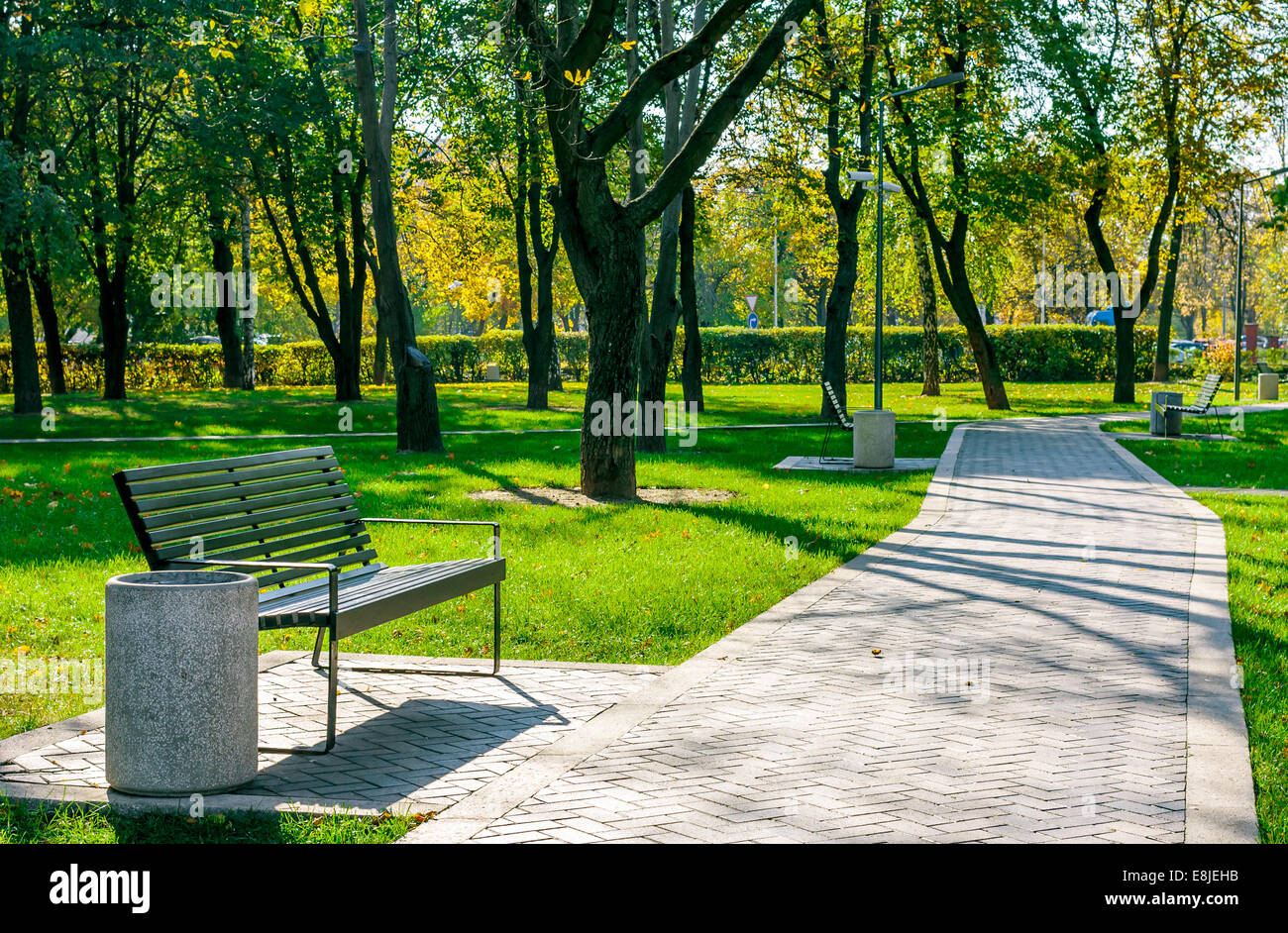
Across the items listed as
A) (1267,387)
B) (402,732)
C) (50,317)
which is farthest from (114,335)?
(1267,387)

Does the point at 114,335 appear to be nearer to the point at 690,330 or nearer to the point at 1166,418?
the point at 690,330

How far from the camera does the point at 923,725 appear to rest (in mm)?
5703

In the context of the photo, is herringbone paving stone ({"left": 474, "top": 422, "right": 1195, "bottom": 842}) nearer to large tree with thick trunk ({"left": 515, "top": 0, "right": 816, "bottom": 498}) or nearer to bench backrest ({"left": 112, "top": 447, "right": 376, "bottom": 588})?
bench backrest ({"left": 112, "top": 447, "right": 376, "bottom": 588})

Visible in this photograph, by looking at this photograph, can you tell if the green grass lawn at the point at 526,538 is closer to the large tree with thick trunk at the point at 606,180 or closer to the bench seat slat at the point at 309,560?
the bench seat slat at the point at 309,560

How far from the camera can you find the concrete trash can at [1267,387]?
3562 cm

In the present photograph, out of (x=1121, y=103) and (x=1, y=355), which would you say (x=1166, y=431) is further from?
(x=1, y=355)

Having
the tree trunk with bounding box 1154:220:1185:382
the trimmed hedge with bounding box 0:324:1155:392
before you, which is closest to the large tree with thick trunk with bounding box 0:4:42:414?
the trimmed hedge with bounding box 0:324:1155:392

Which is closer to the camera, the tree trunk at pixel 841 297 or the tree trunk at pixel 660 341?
the tree trunk at pixel 660 341

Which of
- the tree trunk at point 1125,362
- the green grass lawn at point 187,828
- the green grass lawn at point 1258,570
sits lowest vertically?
the green grass lawn at point 187,828

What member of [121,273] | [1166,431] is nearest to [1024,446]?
[1166,431]

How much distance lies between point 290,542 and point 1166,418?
63.6 ft

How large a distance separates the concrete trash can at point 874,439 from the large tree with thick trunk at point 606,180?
4681 mm

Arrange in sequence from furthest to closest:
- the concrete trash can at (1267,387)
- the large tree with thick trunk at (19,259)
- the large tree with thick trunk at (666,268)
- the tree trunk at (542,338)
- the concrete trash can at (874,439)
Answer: the concrete trash can at (1267,387), the tree trunk at (542,338), the large tree with thick trunk at (19,259), the large tree with thick trunk at (666,268), the concrete trash can at (874,439)

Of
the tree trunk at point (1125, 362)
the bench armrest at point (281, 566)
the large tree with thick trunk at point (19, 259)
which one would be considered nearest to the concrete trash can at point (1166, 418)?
the tree trunk at point (1125, 362)
